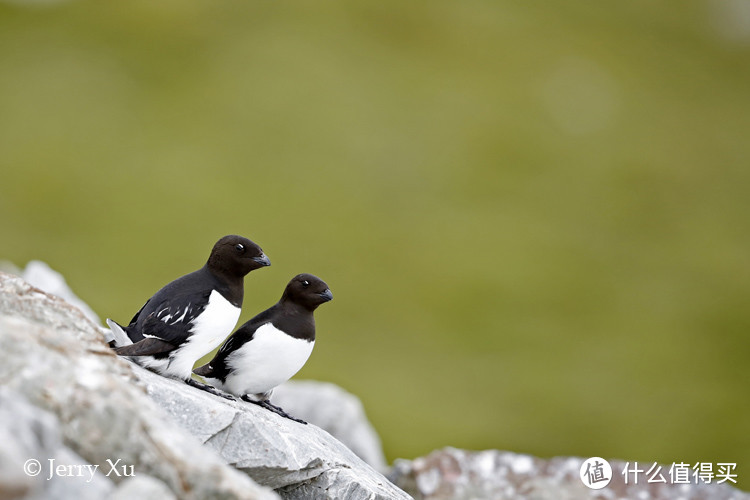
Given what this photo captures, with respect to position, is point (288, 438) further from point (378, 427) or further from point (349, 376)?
point (349, 376)

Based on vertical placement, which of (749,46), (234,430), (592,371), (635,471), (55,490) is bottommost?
(55,490)

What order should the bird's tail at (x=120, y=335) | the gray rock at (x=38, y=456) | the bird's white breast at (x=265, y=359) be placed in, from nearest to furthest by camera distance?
the gray rock at (x=38, y=456) < the bird's tail at (x=120, y=335) < the bird's white breast at (x=265, y=359)

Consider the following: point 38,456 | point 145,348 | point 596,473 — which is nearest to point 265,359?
point 145,348

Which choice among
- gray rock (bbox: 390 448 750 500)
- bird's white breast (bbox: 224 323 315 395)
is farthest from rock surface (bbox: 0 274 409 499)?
gray rock (bbox: 390 448 750 500)

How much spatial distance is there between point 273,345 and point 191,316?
3.13 ft

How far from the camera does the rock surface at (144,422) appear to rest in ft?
18.5

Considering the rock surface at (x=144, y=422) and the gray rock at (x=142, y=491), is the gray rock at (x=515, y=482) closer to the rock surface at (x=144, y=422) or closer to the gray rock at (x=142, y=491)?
the rock surface at (x=144, y=422)

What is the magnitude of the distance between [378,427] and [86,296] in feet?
44.0

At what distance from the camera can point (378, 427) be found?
30812mm

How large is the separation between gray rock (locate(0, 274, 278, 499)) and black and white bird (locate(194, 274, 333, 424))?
9.35ft

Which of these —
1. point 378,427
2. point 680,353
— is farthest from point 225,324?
point 680,353

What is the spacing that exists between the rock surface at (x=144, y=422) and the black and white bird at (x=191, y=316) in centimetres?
32

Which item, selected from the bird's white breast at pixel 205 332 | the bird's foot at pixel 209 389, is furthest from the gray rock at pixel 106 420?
the bird's foot at pixel 209 389

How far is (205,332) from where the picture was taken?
27.7 ft
